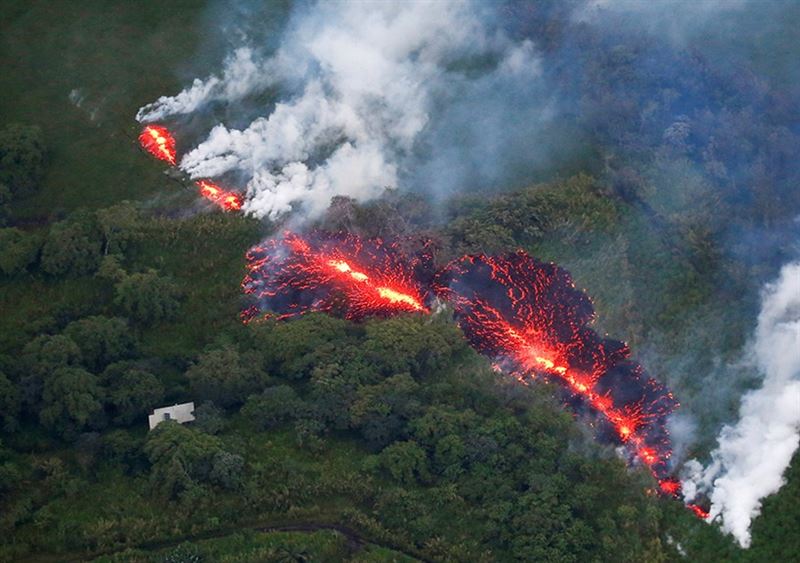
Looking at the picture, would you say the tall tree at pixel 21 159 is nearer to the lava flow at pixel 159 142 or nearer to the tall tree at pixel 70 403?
the lava flow at pixel 159 142

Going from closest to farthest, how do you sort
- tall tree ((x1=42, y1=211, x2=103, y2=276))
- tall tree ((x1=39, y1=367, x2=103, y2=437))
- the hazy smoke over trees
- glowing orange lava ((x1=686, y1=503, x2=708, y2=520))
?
1. glowing orange lava ((x1=686, y1=503, x2=708, y2=520))
2. tall tree ((x1=39, y1=367, x2=103, y2=437))
3. the hazy smoke over trees
4. tall tree ((x1=42, y1=211, x2=103, y2=276))

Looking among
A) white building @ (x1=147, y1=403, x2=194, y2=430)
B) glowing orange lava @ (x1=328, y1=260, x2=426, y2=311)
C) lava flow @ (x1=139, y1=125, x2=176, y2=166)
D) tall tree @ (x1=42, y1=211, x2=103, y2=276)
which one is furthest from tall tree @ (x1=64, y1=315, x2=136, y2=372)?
lava flow @ (x1=139, y1=125, x2=176, y2=166)

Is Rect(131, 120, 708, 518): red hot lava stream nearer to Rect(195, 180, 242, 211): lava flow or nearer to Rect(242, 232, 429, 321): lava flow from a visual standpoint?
Rect(242, 232, 429, 321): lava flow

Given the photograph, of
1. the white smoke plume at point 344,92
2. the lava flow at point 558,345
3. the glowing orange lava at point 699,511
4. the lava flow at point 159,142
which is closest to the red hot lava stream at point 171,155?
the lava flow at point 159,142

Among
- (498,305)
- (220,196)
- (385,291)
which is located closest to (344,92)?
(220,196)

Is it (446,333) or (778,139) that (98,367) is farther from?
(778,139)

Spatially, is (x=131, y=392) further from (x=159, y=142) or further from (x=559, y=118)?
(x=559, y=118)
